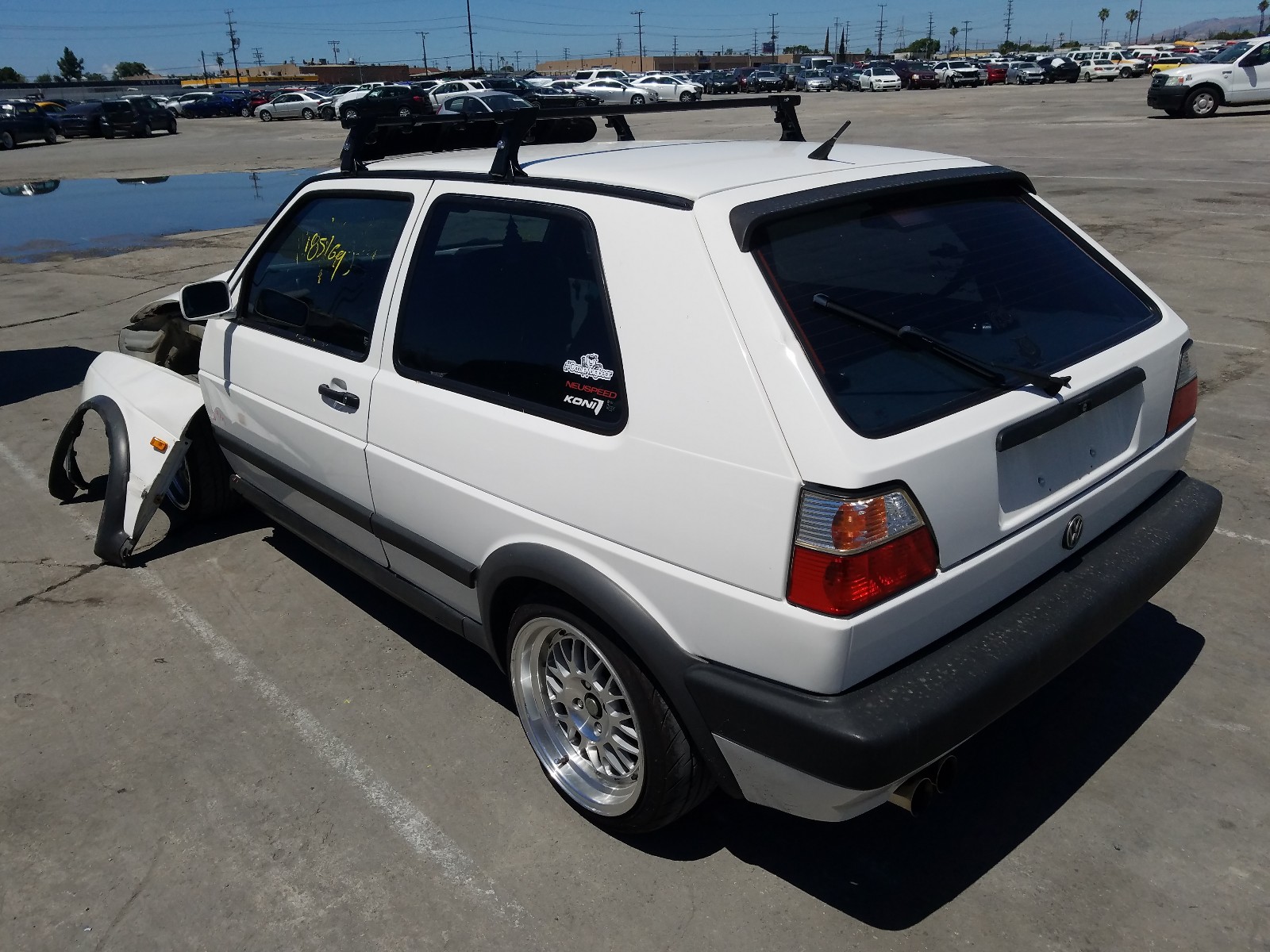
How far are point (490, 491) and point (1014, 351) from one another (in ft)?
4.87

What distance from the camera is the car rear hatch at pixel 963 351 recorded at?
2.20 metres

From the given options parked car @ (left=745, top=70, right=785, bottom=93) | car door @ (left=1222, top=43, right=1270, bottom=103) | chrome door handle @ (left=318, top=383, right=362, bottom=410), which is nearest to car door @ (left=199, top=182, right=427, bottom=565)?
chrome door handle @ (left=318, top=383, right=362, bottom=410)

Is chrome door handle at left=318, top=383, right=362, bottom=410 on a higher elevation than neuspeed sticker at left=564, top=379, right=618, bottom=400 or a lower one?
lower

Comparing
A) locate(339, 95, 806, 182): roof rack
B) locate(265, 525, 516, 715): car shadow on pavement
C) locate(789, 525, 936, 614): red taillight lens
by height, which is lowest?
locate(265, 525, 516, 715): car shadow on pavement

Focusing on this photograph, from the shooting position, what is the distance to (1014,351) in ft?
8.48

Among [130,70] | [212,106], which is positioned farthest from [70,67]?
[212,106]

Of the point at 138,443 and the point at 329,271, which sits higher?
the point at 329,271

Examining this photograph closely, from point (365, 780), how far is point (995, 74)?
207ft

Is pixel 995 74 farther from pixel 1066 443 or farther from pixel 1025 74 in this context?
pixel 1066 443

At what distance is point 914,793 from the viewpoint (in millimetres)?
2314

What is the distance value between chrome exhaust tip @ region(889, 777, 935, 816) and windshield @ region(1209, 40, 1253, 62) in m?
29.1

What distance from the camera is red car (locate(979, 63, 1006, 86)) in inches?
2239

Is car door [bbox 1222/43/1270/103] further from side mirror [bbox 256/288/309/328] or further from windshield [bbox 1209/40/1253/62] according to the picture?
side mirror [bbox 256/288/309/328]

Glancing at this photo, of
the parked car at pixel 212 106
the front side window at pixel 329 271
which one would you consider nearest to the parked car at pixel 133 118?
the parked car at pixel 212 106
